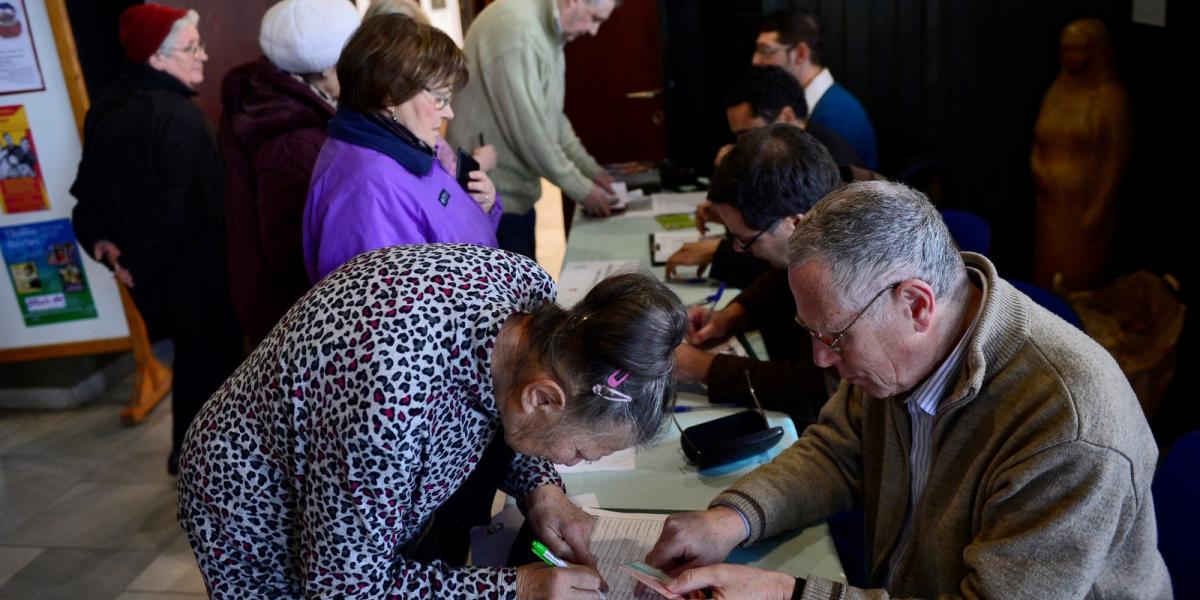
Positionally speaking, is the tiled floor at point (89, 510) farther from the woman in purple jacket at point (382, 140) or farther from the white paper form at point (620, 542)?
the white paper form at point (620, 542)

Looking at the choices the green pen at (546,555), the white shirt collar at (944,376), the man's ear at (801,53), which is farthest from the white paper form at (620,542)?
the man's ear at (801,53)

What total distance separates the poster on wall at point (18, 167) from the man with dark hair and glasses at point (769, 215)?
126 inches

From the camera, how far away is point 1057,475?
130 cm

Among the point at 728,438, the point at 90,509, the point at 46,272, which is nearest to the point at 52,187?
the point at 46,272

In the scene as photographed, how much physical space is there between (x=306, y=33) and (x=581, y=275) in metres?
1.20

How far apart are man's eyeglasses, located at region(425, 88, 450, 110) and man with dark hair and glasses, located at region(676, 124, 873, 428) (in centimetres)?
65

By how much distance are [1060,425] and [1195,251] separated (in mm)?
2814

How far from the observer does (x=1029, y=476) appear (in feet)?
4.30

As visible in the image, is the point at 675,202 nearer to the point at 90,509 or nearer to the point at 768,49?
the point at 768,49

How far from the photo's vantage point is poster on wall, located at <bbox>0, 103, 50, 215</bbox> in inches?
160

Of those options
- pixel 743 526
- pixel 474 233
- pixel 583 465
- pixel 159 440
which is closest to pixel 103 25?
pixel 159 440

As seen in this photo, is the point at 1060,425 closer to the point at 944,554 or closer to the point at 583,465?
the point at 944,554

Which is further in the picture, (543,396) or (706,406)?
(706,406)

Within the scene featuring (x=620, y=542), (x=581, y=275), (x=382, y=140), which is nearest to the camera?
(x=620, y=542)
